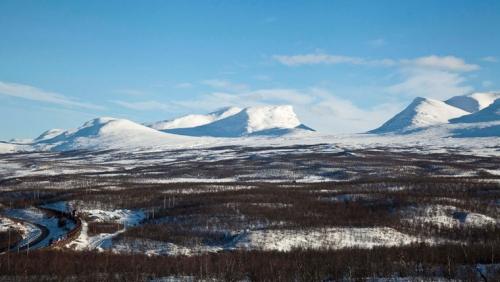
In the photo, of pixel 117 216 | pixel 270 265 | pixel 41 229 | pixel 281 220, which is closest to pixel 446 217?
pixel 281 220

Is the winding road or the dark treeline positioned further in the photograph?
the winding road

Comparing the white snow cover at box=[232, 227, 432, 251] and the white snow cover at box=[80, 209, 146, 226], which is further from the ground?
the white snow cover at box=[80, 209, 146, 226]

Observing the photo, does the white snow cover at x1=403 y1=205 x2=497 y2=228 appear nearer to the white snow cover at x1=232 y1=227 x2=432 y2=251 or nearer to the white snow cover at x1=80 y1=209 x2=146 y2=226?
the white snow cover at x1=232 y1=227 x2=432 y2=251

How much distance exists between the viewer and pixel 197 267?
38.4 m

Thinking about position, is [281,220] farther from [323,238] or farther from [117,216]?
[117,216]

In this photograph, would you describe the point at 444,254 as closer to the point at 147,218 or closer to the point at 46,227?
the point at 147,218

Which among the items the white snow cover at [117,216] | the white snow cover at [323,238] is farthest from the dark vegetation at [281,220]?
the white snow cover at [323,238]

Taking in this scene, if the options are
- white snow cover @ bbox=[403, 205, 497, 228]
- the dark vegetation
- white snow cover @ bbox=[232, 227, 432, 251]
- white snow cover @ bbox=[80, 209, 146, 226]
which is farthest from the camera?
white snow cover @ bbox=[80, 209, 146, 226]

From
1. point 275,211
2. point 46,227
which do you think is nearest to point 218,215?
point 275,211

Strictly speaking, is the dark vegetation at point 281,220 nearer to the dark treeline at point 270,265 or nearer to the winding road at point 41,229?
the dark treeline at point 270,265

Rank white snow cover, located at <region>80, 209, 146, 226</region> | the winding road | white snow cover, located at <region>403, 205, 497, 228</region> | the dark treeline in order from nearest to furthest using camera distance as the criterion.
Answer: the dark treeline < the winding road < white snow cover, located at <region>403, 205, 497, 228</region> < white snow cover, located at <region>80, 209, 146, 226</region>

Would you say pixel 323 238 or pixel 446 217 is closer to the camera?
pixel 323 238

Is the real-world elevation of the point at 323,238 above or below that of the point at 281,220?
below

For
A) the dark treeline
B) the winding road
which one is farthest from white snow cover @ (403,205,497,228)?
the winding road
